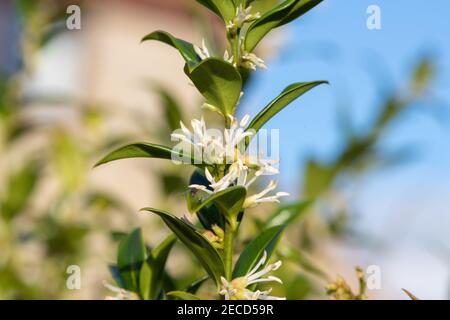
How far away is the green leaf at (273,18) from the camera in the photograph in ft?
2.37

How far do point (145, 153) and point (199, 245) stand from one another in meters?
0.10

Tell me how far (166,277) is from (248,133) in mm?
299

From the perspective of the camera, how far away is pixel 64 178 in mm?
1923

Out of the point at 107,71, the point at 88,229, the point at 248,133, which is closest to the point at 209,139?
the point at 248,133

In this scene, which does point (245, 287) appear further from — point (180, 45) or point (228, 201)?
point (180, 45)

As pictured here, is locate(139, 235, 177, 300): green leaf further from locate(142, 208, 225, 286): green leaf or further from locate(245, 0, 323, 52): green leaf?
locate(245, 0, 323, 52): green leaf

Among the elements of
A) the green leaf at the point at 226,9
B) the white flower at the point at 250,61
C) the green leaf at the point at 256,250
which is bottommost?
the green leaf at the point at 256,250

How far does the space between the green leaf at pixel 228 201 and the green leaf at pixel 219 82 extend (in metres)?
0.08

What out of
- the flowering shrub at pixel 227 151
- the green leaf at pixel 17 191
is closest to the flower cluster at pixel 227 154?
the flowering shrub at pixel 227 151

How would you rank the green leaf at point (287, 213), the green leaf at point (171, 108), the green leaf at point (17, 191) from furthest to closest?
the green leaf at point (17, 191)
the green leaf at point (171, 108)
the green leaf at point (287, 213)

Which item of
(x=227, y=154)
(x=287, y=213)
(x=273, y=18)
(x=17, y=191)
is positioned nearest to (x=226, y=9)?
(x=273, y=18)

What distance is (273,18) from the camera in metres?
0.73

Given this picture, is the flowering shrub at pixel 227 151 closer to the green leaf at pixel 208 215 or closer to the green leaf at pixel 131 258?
the green leaf at pixel 208 215
